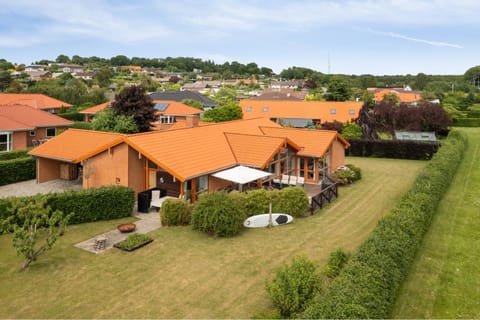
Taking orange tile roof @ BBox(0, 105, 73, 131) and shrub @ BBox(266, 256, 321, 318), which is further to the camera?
orange tile roof @ BBox(0, 105, 73, 131)

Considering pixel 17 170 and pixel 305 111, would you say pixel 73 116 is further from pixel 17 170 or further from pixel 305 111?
pixel 305 111

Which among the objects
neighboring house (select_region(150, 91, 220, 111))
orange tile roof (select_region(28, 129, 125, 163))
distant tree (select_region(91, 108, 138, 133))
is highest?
neighboring house (select_region(150, 91, 220, 111))

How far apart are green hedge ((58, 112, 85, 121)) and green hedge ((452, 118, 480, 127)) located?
2658 inches

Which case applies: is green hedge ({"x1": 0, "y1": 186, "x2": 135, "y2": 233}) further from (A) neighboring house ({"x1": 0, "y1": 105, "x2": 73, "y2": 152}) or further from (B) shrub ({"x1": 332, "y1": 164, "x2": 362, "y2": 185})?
(A) neighboring house ({"x1": 0, "y1": 105, "x2": 73, "y2": 152})

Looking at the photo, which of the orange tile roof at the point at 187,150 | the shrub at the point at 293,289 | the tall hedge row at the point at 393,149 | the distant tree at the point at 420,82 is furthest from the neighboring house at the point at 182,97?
the distant tree at the point at 420,82

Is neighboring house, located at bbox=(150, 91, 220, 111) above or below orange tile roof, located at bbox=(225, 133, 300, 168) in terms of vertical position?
above

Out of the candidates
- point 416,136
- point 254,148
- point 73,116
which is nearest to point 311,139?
point 254,148

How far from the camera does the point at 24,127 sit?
36.5 meters

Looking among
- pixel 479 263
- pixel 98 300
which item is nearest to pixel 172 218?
pixel 98 300

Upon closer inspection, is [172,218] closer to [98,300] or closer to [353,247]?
[98,300]

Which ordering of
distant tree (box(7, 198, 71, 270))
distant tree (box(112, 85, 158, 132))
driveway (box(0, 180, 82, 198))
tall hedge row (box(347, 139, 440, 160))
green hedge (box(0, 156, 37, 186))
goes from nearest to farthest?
distant tree (box(7, 198, 71, 270)) → driveway (box(0, 180, 82, 198)) → green hedge (box(0, 156, 37, 186)) → tall hedge row (box(347, 139, 440, 160)) → distant tree (box(112, 85, 158, 132))

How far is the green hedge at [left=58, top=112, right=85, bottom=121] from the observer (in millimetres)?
58406

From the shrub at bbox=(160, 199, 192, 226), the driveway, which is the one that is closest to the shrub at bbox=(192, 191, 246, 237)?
the shrub at bbox=(160, 199, 192, 226)

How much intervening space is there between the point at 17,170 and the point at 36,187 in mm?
2658
